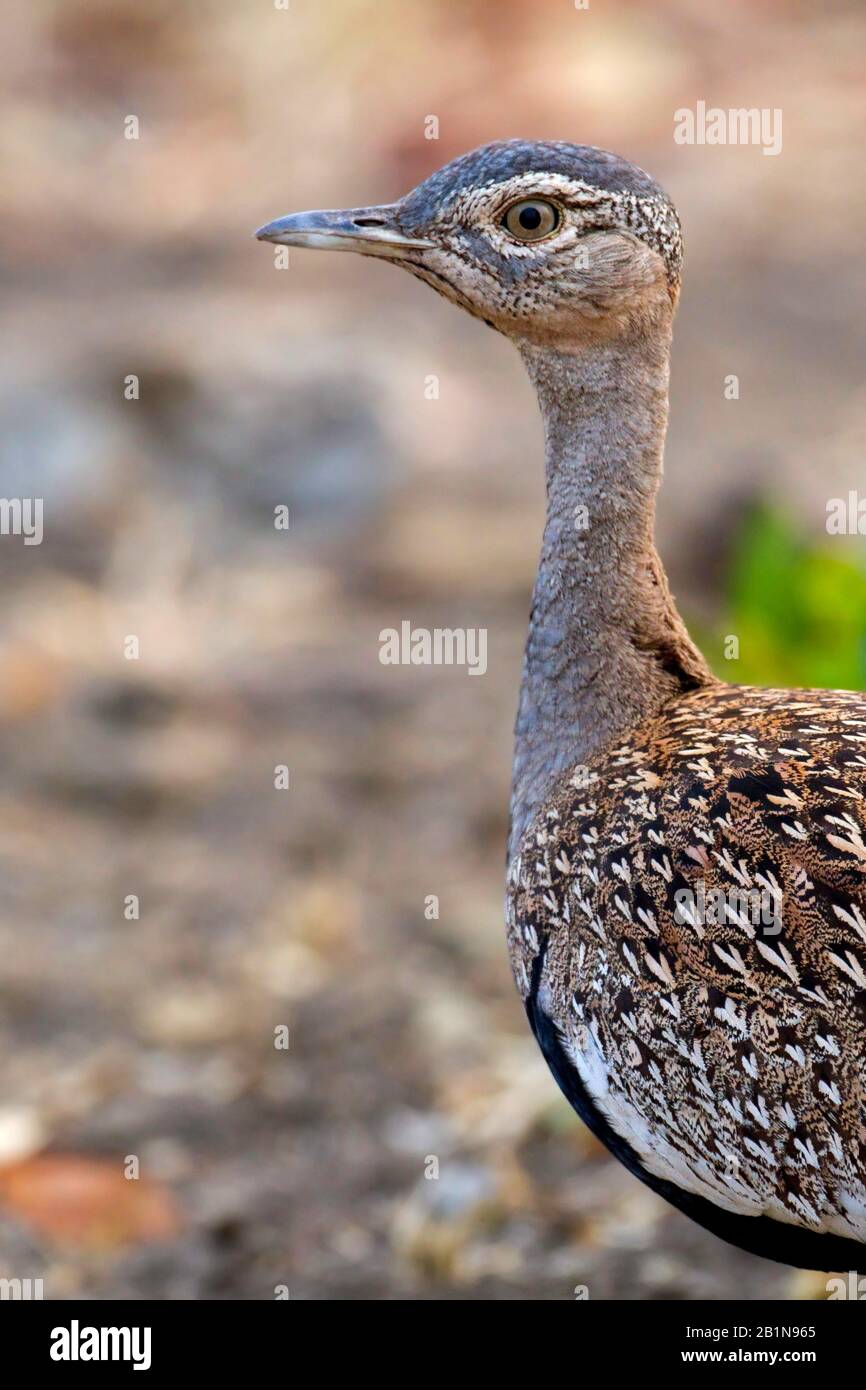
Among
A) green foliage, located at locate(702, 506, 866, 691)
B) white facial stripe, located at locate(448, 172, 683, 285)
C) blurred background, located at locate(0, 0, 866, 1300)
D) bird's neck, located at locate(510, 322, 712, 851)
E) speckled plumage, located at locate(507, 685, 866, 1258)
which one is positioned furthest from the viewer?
green foliage, located at locate(702, 506, 866, 691)

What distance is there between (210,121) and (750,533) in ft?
18.5

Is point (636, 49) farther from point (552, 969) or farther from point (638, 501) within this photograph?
point (552, 969)

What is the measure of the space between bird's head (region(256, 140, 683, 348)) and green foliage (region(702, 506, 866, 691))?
229 centimetres

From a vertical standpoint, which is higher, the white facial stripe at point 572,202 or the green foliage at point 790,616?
the white facial stripe at point 572,202

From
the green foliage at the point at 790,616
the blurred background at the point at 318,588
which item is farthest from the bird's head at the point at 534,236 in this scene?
the green foliage at the point at 790,616

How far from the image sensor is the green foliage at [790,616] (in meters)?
5.84

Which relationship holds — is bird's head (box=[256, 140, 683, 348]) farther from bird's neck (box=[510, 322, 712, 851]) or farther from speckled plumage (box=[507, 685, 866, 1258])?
speckled plumage (box=[507, 685, 866, 1258])

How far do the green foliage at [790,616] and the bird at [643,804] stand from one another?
201 cm

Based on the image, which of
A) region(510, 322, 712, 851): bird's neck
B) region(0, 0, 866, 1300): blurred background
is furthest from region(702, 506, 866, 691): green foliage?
region(510, 322, 712, 851): bird's neck

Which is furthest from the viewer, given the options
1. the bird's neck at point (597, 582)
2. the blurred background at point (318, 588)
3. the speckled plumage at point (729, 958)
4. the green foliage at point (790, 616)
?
the green foliage at point (790, 616)

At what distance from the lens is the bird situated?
3154 mm

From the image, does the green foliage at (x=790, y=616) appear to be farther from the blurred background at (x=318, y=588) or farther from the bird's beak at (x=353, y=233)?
the bird's beak at (x=353, y=233)

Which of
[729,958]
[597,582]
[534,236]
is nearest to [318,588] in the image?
[597,582]

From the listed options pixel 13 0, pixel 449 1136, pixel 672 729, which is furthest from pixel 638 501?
pixel 13 0
